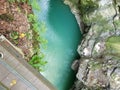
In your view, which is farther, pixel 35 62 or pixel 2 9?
pixel 35 62

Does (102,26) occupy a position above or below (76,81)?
above

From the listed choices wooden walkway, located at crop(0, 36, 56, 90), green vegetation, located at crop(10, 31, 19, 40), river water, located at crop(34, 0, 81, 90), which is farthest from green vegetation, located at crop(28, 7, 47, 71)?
wooden walkway, located at crop(0, 36, 56, 90)

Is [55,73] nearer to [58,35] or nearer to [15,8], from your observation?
[58,35]

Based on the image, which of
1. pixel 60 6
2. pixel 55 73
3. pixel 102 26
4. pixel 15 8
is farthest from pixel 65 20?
pixel 15 8

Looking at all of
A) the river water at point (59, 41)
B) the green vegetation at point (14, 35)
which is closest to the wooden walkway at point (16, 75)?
the green vegetation at point (14, 35)

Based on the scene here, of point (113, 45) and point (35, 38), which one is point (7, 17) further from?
point (113, 45)

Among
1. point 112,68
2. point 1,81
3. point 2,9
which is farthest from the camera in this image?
point 112,68

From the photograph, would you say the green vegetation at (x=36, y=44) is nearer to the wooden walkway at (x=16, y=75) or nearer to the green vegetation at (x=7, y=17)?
the green vegetation at (x=7, y=17)
